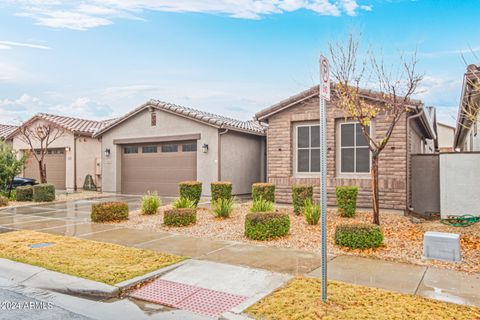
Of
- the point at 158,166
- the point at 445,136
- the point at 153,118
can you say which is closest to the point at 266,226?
the point at 158,166

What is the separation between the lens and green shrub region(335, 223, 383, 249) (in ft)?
22.3

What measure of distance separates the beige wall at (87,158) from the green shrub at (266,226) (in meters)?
15.7

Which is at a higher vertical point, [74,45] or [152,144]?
[74,45]

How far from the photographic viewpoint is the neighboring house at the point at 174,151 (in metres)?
16.2

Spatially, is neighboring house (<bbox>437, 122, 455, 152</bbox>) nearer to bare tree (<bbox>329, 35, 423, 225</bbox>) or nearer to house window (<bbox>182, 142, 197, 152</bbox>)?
house window (<bbox>182, 142, 197, 152</bbox>)

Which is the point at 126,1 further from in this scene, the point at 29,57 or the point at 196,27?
the point at 29,57

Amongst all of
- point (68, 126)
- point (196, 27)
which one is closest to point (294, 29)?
point (196, 27)

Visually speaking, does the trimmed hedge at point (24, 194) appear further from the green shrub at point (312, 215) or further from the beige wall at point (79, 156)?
the green shrub at point (312, 215)

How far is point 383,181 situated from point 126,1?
30.4 feet

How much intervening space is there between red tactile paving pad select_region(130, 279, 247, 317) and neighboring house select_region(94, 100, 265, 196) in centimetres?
1086

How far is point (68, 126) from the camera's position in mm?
21250

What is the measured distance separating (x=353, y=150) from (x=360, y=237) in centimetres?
555

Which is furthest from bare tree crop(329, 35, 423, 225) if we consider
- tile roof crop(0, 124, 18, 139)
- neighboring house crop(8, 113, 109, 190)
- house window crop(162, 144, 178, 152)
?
tile roof crop(0, 124, 18, 139)

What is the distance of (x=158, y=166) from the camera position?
59.8ft
